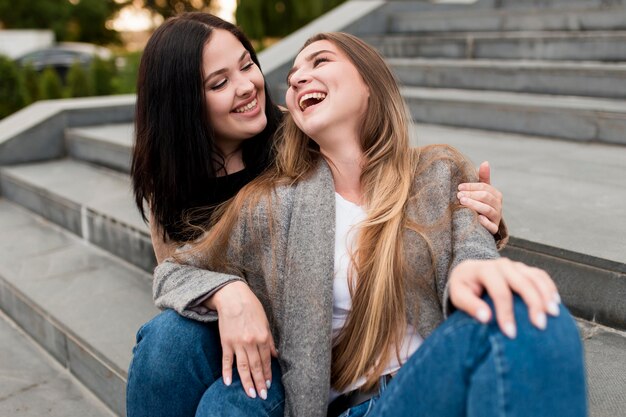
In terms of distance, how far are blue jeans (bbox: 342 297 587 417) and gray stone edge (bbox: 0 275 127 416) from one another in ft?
4.18

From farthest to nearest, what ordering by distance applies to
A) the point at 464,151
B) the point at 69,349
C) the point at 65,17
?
the point at 65,17 → the point at 464,151 → the point at 69,349

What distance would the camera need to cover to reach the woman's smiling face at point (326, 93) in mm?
1492

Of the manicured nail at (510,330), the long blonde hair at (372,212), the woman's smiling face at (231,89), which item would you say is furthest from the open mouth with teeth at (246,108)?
the manicured nail at (510,330)

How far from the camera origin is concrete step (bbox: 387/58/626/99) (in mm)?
3621

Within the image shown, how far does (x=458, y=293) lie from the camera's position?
43.4 inches

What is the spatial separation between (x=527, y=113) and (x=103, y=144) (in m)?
2.57

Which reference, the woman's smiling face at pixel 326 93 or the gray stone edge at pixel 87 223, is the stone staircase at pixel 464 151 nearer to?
the gray stone edge at pixel 87 223

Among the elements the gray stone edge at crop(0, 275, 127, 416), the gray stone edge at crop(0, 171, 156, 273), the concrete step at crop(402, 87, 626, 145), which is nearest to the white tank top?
the gray stone edge at crop(0, 275, 127, 416)

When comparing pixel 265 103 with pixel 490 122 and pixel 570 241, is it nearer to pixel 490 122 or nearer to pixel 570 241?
pixel 570 241

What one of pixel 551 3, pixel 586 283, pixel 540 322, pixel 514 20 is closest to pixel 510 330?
pixel 540 322

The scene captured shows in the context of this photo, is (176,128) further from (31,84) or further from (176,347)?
(31,84)

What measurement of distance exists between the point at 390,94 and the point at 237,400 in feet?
2.64

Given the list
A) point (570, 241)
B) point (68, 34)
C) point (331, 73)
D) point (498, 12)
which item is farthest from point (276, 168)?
point (68, 34)

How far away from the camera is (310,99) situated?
5.08 ft
